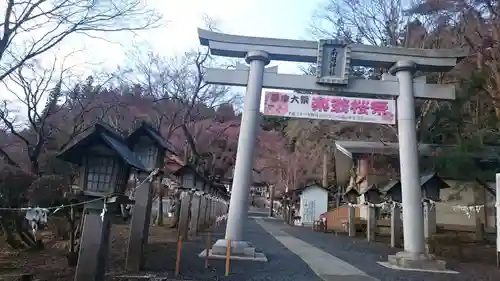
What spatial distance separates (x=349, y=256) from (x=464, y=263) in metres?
3.67

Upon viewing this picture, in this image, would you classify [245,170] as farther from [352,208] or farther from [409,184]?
[352,208]

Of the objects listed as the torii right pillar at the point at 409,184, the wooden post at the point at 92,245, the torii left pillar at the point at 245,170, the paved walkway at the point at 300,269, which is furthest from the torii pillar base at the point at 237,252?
the wooden post at the point at 92,245

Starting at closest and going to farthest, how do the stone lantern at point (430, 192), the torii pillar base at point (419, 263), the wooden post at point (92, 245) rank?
the wooden post at point (92, 245) < the torii pillar base at point (419, 263) < the stone lantern at point (430, 192)

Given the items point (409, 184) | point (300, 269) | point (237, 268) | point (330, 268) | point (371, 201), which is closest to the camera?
point (237, 268)

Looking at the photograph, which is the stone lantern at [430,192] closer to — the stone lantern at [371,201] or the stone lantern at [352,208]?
the stone lantern at [371,201]

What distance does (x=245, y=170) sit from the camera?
1367 cm

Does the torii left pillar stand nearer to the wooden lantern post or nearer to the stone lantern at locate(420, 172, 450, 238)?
the wooden lantern post

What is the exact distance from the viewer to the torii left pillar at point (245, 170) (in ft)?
42.8

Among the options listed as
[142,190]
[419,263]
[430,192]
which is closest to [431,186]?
[430,192]

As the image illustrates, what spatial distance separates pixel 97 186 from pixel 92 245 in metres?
1.06

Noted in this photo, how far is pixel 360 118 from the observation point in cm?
1431

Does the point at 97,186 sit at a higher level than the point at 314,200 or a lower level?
lower

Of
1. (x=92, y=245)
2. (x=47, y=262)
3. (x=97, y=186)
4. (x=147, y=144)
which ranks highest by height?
(x=147, y=144)

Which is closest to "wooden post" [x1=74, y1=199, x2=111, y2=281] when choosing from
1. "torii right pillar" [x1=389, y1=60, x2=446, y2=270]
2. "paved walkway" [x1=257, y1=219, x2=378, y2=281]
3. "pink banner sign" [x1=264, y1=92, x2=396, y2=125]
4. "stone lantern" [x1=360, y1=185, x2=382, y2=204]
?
"paved walkway" [x1=257, y1=219, x2=378, y2=281]
